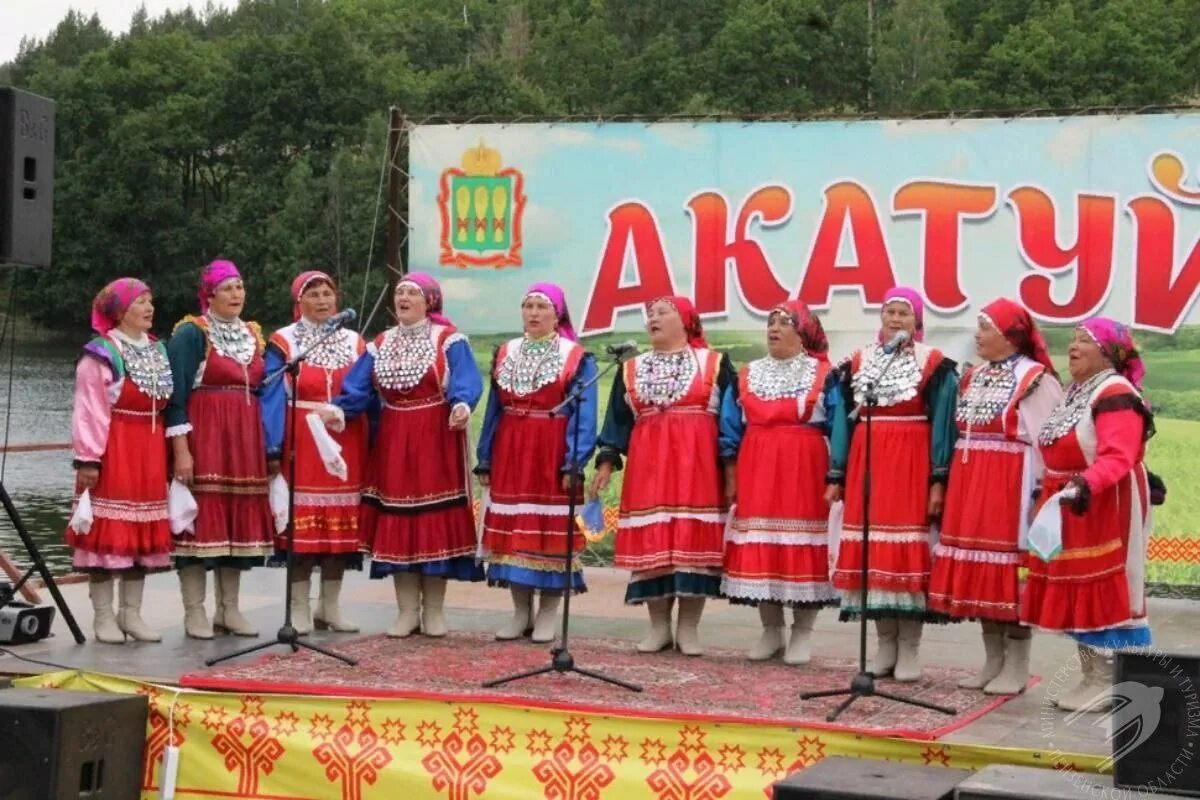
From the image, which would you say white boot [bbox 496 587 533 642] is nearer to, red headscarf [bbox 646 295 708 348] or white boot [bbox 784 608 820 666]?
white boot [bbox 784 608 820 666]

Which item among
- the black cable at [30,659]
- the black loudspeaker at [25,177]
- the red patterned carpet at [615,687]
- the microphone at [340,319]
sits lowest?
the black cable at [30,659]

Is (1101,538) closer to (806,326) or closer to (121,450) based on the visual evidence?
(806,326)

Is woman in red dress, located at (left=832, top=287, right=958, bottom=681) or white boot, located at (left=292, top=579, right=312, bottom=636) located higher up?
woman in red dress, located at (left=832, top=287, right=958, bottom=681)

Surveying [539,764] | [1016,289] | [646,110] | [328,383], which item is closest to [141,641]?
[328,383]

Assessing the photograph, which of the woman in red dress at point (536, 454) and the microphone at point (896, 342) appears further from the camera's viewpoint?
the woman in red dress at point (536, 454)

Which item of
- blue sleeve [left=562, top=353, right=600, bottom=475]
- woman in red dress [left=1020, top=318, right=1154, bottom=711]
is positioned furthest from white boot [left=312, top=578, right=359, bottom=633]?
woman in red dress [left=1020, top=318, right=1154, bottom=711]

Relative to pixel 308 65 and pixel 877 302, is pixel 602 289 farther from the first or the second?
pixel 308 65

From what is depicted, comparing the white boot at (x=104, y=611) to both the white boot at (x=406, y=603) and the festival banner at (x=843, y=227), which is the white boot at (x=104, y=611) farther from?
the festival banner at (x=843, y=227)

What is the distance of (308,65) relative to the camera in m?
41.5

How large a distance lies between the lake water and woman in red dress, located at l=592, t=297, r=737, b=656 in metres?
2.69

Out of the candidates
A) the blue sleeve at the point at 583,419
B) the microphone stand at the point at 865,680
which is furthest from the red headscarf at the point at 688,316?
the microphone stand at the point at 865,680

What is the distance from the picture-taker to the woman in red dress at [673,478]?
6.37 meters

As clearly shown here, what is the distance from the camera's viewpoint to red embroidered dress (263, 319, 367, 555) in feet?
21.9

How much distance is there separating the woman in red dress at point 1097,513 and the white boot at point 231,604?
3.13 metres
